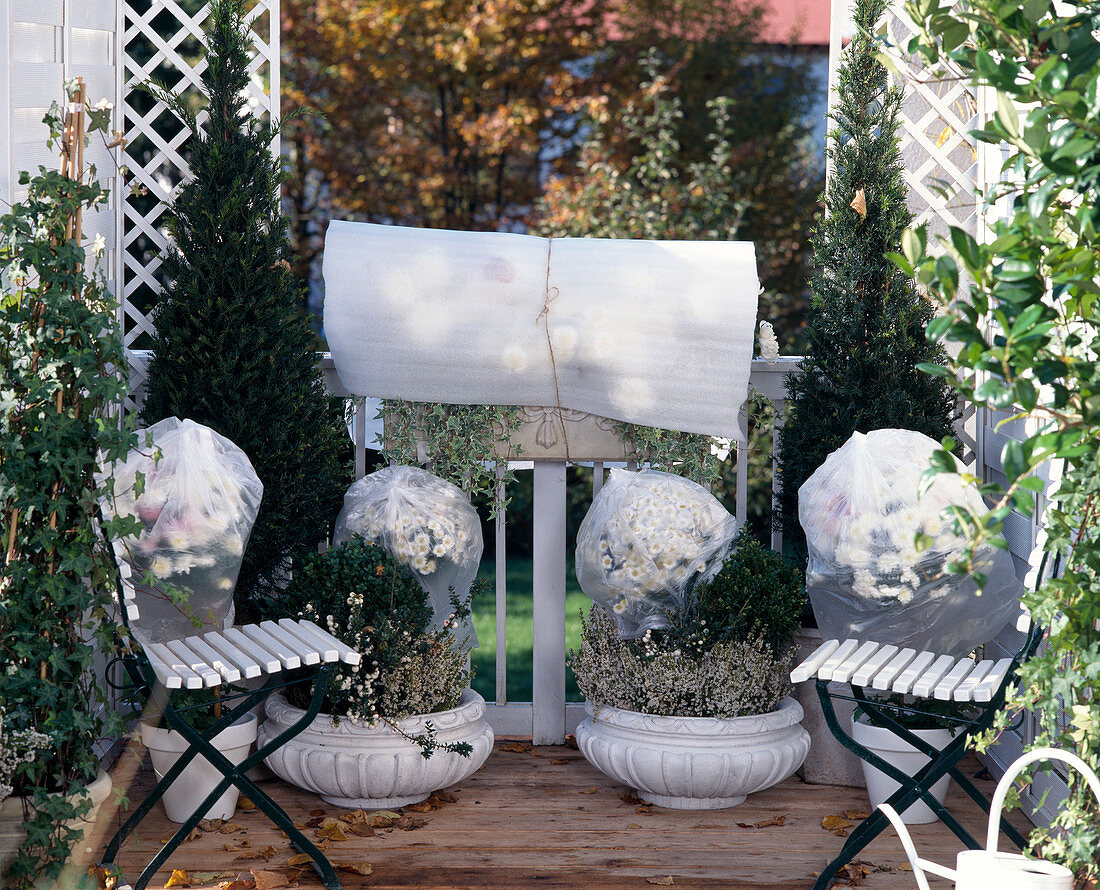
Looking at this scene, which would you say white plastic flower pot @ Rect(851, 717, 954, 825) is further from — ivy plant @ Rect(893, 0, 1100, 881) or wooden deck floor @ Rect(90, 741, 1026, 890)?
ivy plant @ Rect(893, 0, 1100, 881)

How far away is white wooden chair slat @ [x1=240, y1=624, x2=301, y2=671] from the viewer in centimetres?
271

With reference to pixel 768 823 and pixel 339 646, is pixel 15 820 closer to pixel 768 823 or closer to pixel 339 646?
pixel 339 646

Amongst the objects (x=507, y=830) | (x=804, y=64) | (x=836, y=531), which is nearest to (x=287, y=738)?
(x=507, y=830)

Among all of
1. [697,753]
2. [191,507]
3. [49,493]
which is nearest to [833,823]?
[697,753]

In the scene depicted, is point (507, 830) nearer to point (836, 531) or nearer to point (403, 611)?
point (403, 611)

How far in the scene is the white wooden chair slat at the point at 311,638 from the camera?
9.05 ft

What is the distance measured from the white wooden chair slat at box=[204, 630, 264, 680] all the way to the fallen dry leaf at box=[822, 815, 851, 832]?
1.56 m

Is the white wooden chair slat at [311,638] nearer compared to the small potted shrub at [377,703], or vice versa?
the white wooden chair slat at [311,638]

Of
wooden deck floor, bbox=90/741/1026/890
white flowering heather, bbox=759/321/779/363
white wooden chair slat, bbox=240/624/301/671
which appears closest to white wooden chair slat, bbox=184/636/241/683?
white wooden chair slat, bbox=240/624/301/671

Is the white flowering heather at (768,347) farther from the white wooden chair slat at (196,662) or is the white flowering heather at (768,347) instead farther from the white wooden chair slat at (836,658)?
the white wooden chair slat at (196,662)

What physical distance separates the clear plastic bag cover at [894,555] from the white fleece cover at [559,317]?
21.3 inches

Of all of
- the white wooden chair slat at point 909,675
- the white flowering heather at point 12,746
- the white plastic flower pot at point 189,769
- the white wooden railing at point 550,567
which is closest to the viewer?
the white flowering heather at point 12,746

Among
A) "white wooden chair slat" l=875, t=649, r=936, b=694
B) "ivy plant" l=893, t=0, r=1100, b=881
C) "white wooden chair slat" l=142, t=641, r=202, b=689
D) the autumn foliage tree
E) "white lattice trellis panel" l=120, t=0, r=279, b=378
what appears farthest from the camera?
the autumn foliage tree

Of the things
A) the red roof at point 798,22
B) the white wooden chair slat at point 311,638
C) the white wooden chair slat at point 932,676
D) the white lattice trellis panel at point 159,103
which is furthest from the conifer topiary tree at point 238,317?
the red roof at point 798,22
